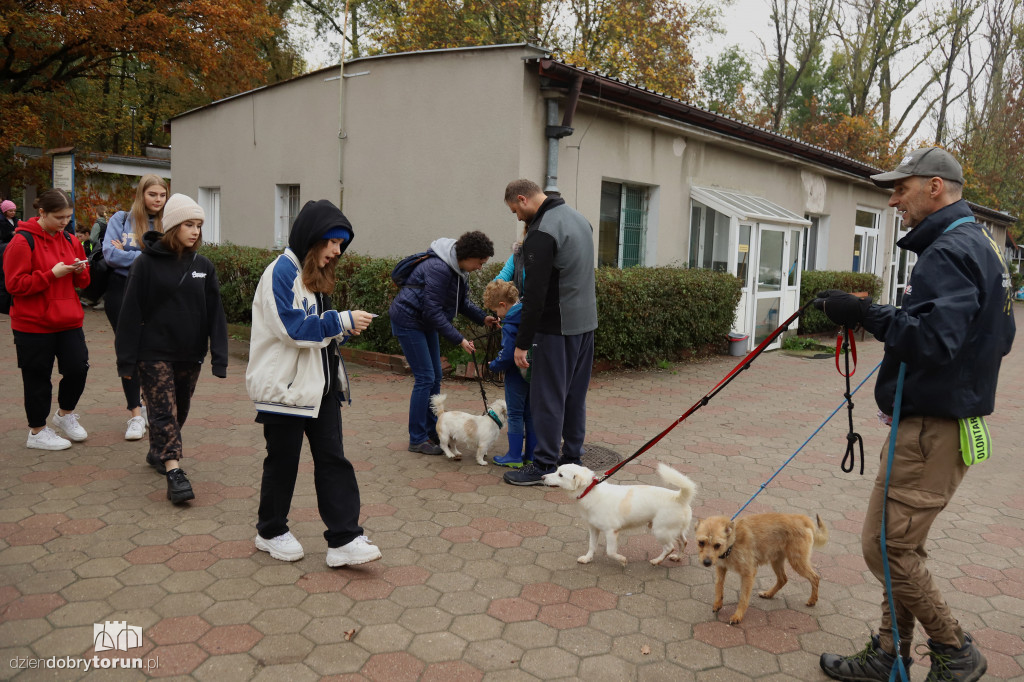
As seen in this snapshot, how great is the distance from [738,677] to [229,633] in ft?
7.15

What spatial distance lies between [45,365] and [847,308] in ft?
17.7

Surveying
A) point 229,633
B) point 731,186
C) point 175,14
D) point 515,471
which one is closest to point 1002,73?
point 731,186

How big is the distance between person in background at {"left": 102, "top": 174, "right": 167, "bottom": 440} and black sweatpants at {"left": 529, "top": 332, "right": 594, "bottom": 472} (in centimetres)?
290

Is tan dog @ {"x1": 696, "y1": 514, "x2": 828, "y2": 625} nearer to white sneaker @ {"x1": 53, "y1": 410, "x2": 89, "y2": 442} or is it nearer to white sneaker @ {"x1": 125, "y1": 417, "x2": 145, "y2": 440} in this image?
white sneaker @ {"x1": 125, "y1": 417, "x2": 145, "y2": 440}

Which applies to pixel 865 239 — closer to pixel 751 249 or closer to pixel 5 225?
pixel 751 249

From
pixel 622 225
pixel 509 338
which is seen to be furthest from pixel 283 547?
pixel 622 225

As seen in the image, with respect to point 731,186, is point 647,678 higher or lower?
lower

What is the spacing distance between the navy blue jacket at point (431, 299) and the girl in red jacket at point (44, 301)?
235 cm

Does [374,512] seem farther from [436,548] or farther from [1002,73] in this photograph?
[1002,73]

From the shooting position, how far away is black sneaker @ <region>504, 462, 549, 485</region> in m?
5.28

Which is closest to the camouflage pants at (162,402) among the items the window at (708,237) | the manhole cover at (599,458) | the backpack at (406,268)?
the backpack at (406,268)

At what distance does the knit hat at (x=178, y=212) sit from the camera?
4.59 meters

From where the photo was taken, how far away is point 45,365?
5.38m

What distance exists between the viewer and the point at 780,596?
147 inches
